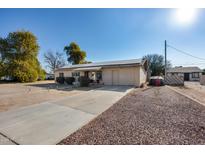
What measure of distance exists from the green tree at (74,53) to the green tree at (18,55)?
1098 cm

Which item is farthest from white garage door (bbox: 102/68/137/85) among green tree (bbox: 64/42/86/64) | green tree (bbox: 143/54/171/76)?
green tree (bbox: 143/54/171/76)

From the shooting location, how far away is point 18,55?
25719 mm

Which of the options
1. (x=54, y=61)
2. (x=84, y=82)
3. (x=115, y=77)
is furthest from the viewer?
(x=54, y=61)

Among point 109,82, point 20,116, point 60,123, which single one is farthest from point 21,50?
point 60,123

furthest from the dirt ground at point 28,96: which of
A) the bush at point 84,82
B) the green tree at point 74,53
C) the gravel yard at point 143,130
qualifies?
the green tree at point 74,53

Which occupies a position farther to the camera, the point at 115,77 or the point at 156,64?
the point at 156,64

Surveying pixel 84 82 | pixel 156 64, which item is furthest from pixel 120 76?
pixel 156 64

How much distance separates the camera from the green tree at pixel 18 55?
969 inches

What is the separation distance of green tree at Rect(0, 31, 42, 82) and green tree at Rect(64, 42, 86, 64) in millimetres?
10983

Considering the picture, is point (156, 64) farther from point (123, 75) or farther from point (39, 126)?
point (39, 126)

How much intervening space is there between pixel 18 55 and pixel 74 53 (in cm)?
1463

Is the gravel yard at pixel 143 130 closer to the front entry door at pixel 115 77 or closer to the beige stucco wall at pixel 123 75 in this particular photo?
the beige stucco wall at pixel 123 75

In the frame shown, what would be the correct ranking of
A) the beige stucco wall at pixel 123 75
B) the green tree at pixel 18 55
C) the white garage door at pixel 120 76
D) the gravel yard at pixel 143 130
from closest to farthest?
1. the gravel yard at pixel 143 130
2. the beige stucco wall at pixel 123 75
3. the white garage door at pixel 120 76
4. the green tree at pixel 18 55
